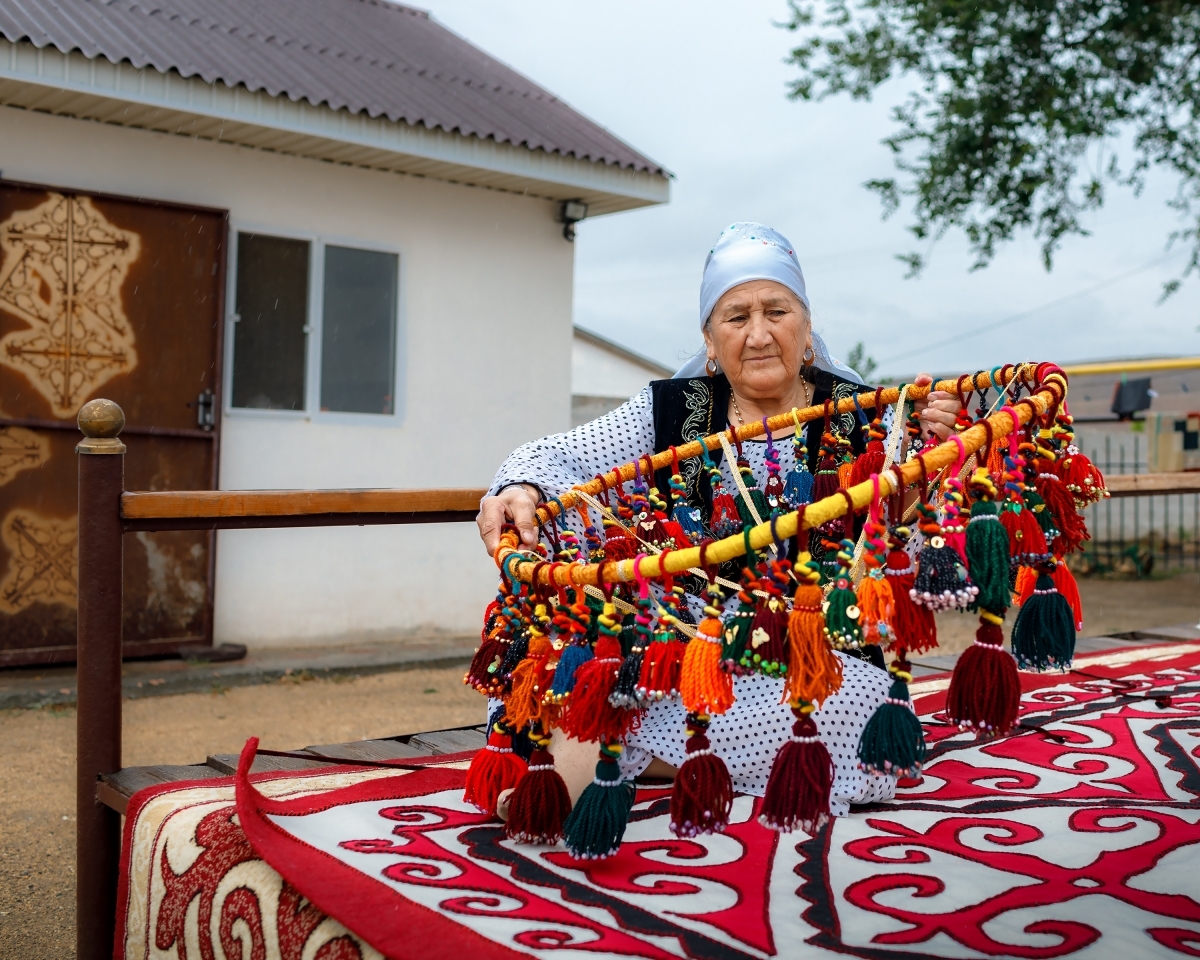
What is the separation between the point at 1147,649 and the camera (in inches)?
170

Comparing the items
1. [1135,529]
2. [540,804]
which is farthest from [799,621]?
[1135,529]

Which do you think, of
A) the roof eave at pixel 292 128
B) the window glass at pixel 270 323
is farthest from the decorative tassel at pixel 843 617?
the window glass at pixel 270 323

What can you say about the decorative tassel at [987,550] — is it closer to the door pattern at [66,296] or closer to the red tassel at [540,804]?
the red tassel at [540,804]

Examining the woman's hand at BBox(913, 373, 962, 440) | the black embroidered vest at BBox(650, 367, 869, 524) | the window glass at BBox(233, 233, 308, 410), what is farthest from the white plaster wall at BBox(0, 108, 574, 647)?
the woman's hand at BBox(913, 373, 962, 440)

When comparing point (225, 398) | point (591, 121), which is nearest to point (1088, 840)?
point (225, 398)

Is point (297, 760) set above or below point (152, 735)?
above

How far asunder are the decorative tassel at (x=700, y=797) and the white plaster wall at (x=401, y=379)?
5019 mm

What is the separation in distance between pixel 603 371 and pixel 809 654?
22.2 metres

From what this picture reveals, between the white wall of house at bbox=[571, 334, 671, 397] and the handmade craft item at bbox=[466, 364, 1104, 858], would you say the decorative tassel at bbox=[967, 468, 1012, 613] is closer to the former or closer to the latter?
the handmade craft item at bbox=[466, 364, 1104, 858]

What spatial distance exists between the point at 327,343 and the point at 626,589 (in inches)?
189

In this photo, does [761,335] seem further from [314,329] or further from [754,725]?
[314,329]

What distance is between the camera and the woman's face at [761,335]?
2.59m

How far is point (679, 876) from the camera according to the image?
1.93 m

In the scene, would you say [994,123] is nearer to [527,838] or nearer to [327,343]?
[327,343]
